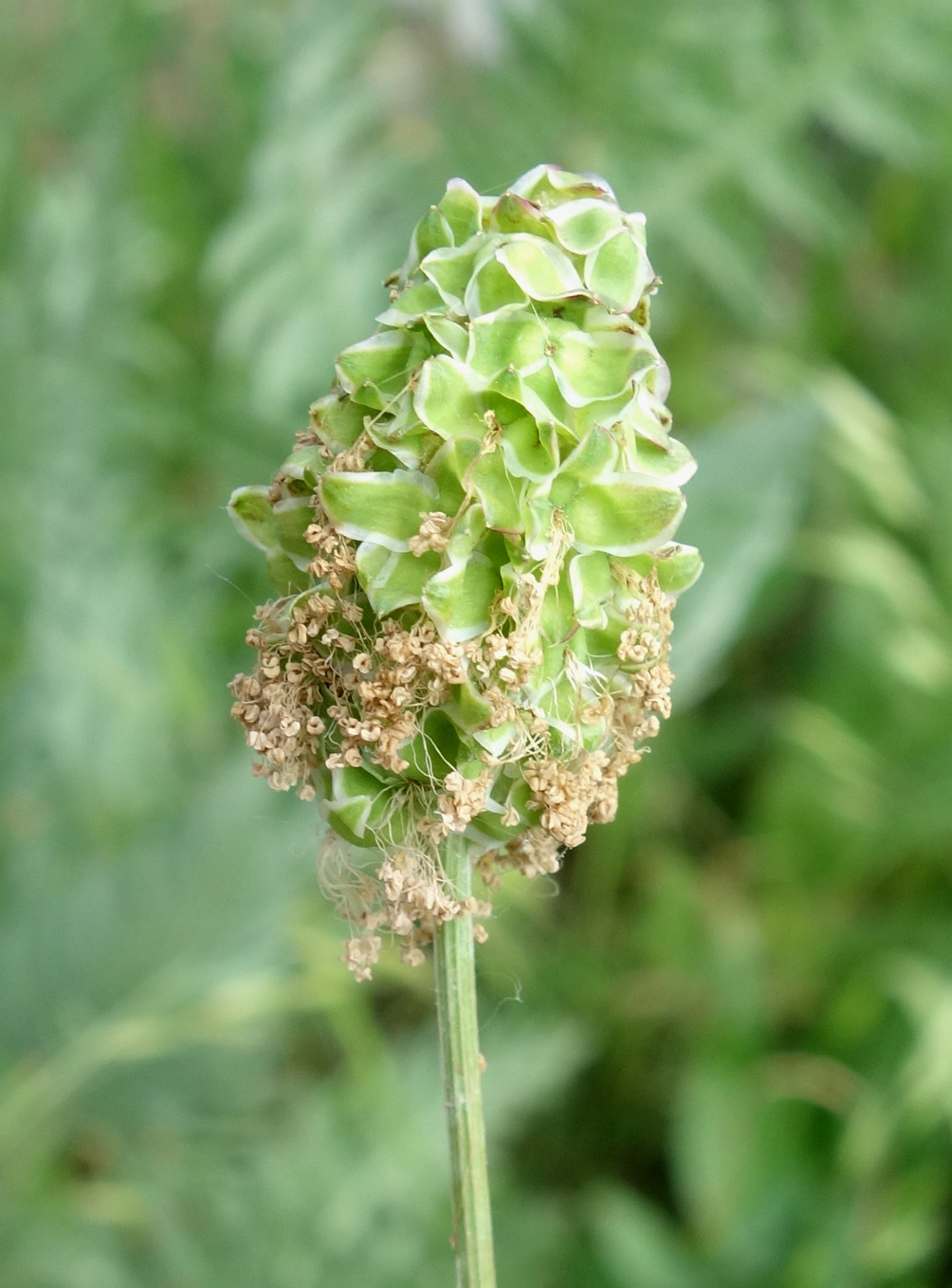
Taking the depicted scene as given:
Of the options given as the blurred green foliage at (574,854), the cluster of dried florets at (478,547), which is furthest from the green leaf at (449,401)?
the blurred green foliage at (574,854)

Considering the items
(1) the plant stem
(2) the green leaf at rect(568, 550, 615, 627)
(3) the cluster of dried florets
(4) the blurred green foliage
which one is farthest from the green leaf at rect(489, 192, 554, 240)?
(4) the blurred green foliage

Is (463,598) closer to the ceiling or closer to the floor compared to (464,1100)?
closer to the ceiling

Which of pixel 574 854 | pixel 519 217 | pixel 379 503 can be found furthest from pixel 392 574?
pixel 574 854

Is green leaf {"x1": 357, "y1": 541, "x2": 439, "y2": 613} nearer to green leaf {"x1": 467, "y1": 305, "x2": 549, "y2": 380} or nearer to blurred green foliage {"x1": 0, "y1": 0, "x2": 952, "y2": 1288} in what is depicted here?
green leaf {"x1": 467, "y1": 305, "x2": 549, "y2": 380}

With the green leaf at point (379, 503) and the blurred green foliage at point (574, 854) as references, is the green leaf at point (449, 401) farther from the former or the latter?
the blurred green foliage at point (574, 854)

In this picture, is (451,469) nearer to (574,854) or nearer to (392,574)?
(392,574)

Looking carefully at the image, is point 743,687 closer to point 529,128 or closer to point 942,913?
point 942,913
